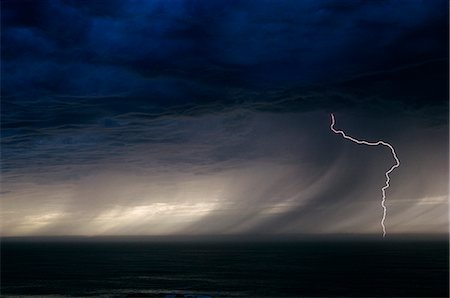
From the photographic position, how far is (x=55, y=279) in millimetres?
111125

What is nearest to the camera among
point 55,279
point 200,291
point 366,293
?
point 366,293

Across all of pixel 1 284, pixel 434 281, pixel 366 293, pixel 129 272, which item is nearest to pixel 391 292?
pixel 366 293

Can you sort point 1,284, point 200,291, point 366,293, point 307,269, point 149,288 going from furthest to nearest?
point 307,269
point 1,284
point 149,288
point 200,291
point 366,293

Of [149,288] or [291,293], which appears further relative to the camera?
[149,288]

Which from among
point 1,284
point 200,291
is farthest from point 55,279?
point 200,291

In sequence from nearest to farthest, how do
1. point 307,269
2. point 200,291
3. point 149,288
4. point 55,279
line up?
point 200,291
point 149,288
point 55,279
point 307,269

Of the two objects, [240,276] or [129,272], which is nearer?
[240,276]

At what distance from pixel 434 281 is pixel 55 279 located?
279 ft

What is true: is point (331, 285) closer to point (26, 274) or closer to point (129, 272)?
point (129, 272)

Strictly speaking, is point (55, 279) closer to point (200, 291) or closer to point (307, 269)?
point (200, 291)

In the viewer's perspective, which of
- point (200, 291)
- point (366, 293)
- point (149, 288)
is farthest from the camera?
point (149, 288)

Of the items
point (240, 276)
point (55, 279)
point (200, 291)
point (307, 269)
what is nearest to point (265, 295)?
point (200, 291)

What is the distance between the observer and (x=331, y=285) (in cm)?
9025

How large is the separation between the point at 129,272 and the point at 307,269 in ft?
160
